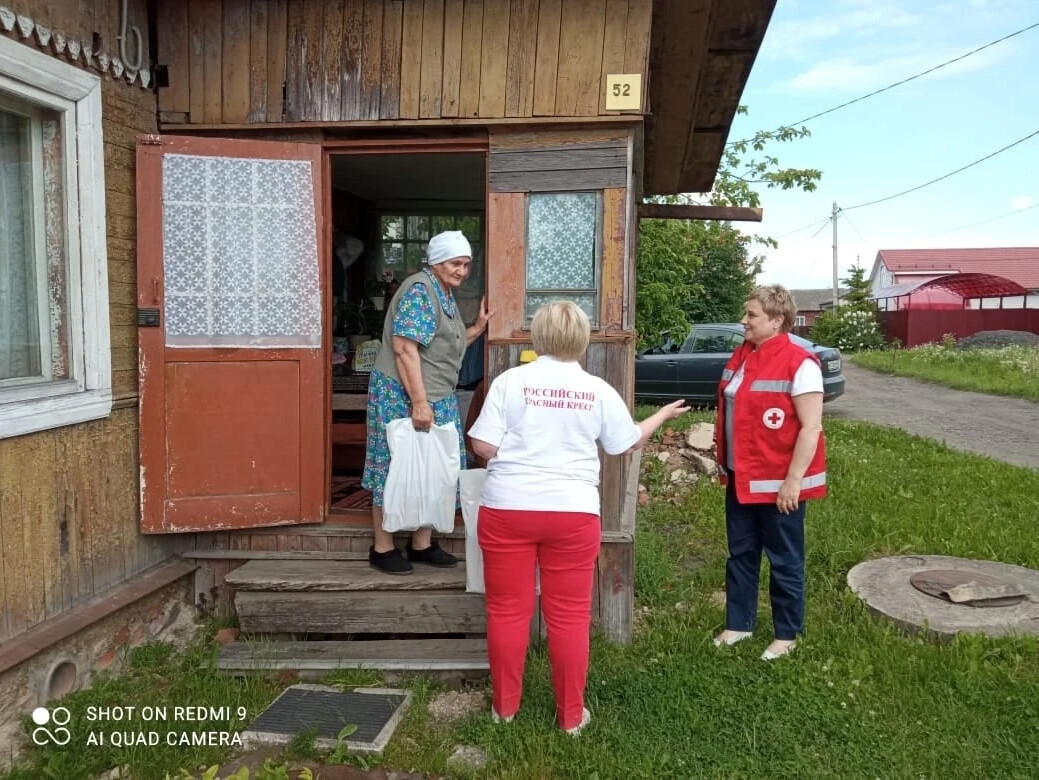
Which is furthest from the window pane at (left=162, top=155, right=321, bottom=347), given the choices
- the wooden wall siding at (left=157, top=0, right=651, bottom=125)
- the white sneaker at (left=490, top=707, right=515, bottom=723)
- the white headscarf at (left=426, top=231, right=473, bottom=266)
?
the white sneaker at (left=490, top=707, right=515, bottom=723)

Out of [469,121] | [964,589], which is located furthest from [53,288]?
[964,589]

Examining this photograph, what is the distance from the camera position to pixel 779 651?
3.74 meters

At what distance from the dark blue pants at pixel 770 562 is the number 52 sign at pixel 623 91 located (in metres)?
1.82

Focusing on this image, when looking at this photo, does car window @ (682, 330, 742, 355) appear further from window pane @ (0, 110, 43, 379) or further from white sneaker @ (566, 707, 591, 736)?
window pane @ (0, 110, 43, 379)

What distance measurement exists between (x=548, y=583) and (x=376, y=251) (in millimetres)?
5710

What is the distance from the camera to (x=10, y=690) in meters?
3.10

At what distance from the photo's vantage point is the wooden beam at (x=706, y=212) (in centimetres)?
785

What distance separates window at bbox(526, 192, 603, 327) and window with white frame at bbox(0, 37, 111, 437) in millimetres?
1984

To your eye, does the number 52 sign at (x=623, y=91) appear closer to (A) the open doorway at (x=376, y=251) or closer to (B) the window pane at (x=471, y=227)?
(A) the open doorway at (x=376, y=251)

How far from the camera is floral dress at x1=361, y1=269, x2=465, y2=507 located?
373cm

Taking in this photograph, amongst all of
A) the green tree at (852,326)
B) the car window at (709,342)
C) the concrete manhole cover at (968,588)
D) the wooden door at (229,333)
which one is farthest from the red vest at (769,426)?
the green tree at (852,326)

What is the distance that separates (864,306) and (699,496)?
25.7 metres

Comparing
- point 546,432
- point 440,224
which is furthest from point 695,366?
point 546,432

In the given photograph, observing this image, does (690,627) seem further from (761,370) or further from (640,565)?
(761,370)
